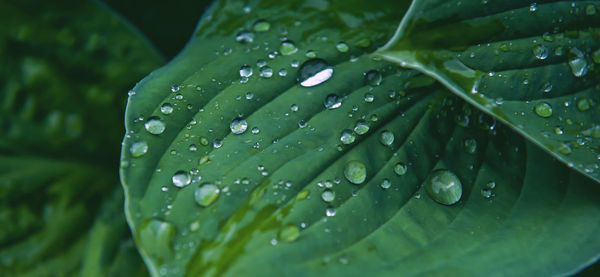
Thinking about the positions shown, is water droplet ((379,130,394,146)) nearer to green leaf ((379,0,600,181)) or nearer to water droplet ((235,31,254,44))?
green leaf ((379,0,600,181))

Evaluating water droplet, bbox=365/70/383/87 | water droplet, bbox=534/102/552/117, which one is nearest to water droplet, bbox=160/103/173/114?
water droplet, bbox=365/70/383/87

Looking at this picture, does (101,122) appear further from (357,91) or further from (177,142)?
(357,91)

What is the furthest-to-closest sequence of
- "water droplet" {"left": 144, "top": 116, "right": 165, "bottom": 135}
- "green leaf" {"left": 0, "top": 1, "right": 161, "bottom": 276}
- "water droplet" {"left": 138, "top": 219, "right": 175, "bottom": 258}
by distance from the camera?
1. "green leaf" {"left": 0, "top": 1, "right": 161, "bottom": 276}
2. "water droplet" {"left": 144, "top": 116, "right": 165, "bottom": 135}
3. "water droplet" {"left": 138, "top": 219, "right": 175, "bottom": 258}

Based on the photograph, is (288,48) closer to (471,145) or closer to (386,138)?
(386,138)

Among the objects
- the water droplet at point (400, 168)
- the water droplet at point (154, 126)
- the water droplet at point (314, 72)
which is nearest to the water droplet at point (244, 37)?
the water droplet at point (314, 72)

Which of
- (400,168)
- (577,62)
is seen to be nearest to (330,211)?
(400,168)
